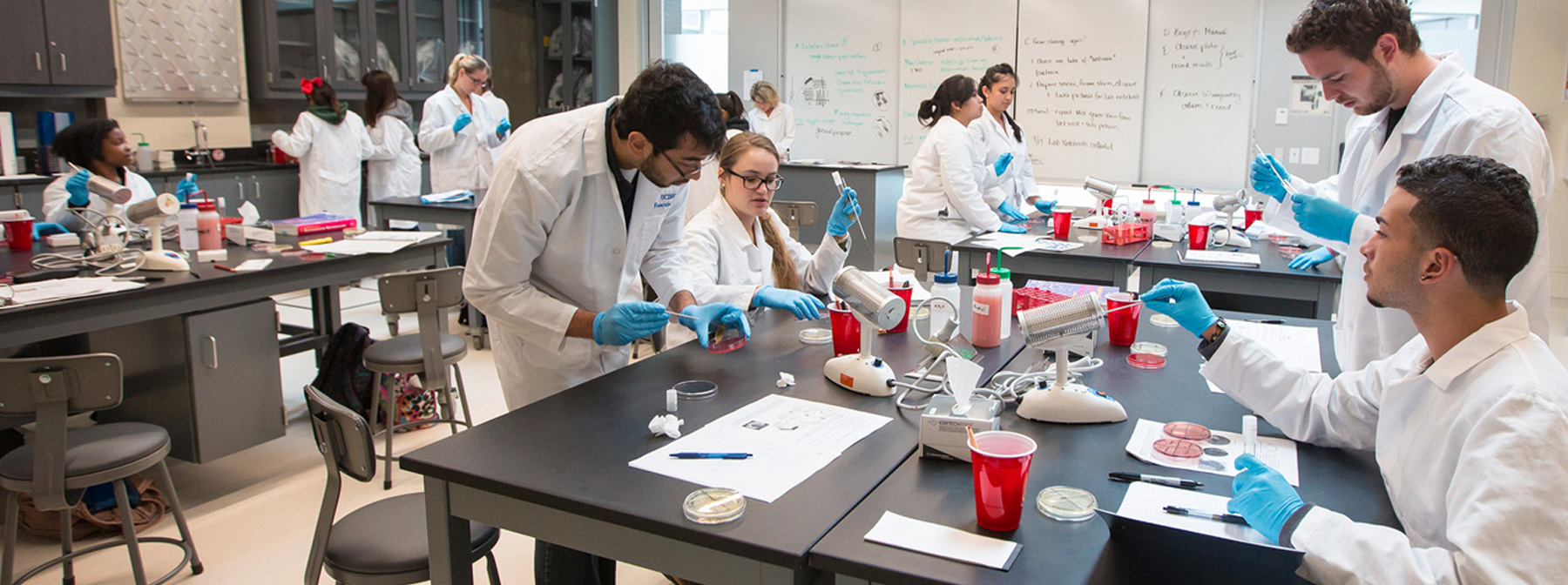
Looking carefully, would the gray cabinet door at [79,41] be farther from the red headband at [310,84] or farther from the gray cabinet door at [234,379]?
the gray cabinet door at [234,379]

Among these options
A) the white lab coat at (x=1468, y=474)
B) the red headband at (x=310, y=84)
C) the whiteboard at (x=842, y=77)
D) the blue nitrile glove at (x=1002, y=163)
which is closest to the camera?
the white lab coat at (x=1468, y=474)

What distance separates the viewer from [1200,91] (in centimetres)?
614

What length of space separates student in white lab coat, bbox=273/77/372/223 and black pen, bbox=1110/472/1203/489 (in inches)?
217

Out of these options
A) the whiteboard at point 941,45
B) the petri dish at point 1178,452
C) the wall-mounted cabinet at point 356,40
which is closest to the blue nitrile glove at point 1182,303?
the petri dish at point 1178,452

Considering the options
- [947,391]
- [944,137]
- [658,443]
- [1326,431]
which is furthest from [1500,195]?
[944,137]

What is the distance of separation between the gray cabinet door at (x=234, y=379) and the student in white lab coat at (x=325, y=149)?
3.11 metres

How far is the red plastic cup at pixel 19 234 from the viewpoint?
3260 millimetres

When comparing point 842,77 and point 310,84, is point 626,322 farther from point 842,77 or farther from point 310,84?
point 842,77

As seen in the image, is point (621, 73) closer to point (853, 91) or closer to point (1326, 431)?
point (853, 91)

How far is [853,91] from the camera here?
24.4 ft

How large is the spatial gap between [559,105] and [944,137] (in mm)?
4801

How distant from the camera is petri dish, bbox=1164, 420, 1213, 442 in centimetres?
152

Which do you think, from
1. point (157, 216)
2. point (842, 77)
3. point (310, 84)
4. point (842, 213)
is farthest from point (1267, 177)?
point (310, 84)

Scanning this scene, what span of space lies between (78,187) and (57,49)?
2311mm
